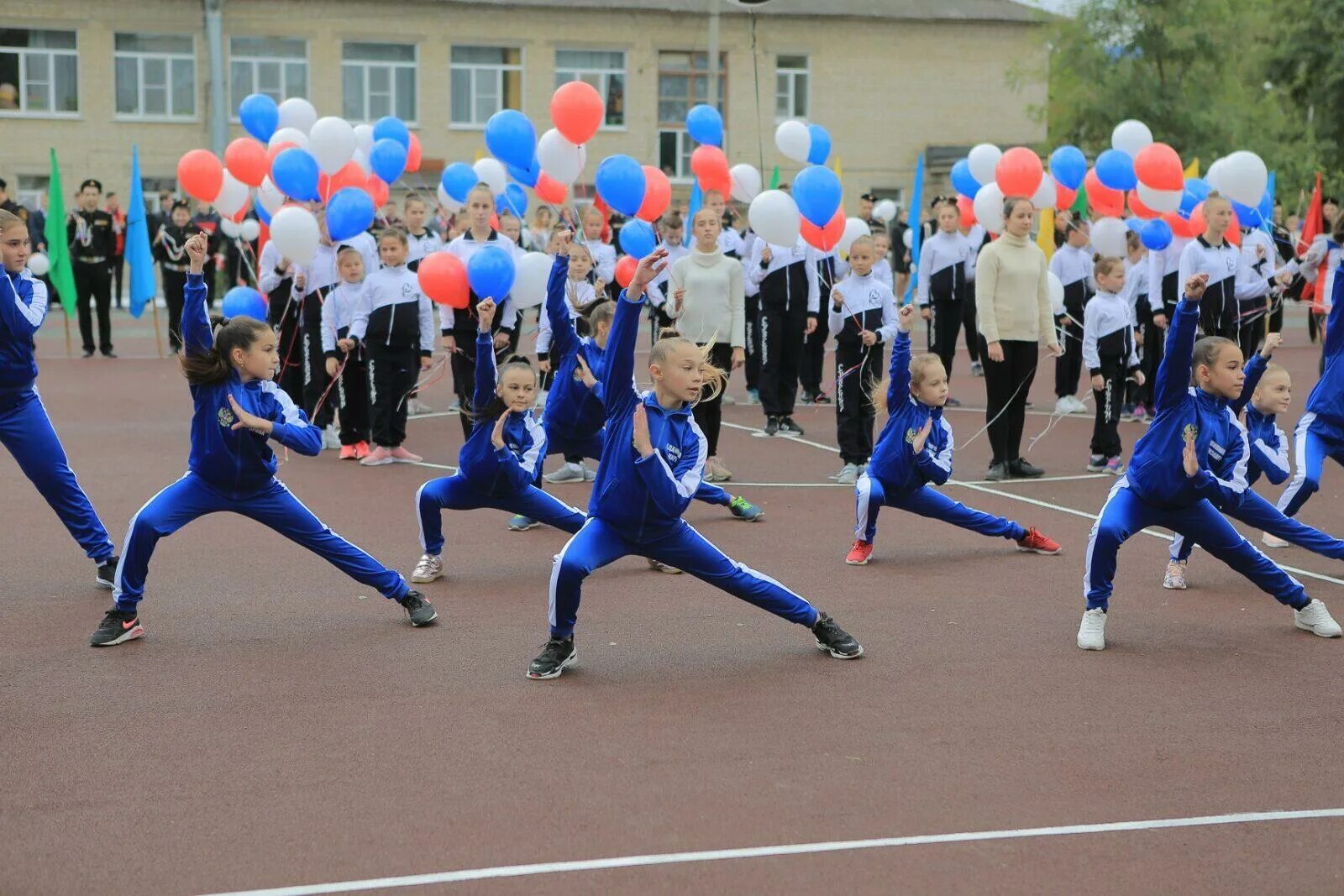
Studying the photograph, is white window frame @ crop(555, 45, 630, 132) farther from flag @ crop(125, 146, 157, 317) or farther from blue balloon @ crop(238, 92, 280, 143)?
blue balloon @ crop(238, 92, 280, 143)

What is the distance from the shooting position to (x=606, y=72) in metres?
45.4

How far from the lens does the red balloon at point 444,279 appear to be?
11367 millimetres

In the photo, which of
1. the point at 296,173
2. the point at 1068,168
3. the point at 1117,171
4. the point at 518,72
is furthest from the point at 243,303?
the point at 518,72

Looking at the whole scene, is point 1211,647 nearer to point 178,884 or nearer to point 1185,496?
point 1185,496

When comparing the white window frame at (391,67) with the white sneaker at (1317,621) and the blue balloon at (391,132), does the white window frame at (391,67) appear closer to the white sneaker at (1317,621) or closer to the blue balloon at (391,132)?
the blue balloon at (391,132)

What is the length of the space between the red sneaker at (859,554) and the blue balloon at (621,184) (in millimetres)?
4484

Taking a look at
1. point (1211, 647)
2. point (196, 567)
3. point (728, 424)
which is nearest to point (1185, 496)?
point (1211, 647)

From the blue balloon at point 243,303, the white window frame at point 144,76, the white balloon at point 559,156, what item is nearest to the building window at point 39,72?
the white window frame at point 144,76

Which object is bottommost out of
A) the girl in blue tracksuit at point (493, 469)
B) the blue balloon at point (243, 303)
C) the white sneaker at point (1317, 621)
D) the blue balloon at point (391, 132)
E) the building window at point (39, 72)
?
the white sneaker at point (1317, 621)

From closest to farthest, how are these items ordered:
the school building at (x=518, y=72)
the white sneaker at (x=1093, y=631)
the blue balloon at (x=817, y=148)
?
the white sneaker at (x=1093, y=631)
the blue balloon at (x=817, y=148)
the school building at (x=518, y=72)

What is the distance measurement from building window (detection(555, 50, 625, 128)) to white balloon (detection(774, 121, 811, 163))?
1175 inches

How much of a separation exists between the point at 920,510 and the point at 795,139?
7413 millimetres

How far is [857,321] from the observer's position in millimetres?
12516

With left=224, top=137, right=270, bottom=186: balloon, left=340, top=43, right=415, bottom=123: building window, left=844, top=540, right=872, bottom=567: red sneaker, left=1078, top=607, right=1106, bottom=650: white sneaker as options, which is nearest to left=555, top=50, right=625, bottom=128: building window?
left=340, top=43, right=415, bottom=123: building window
